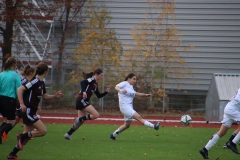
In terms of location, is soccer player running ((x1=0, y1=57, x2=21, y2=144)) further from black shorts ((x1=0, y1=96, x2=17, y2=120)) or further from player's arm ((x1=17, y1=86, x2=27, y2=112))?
player's arm ((x1=17, y1=86, x2=27, y2=112))

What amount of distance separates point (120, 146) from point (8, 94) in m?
2.92

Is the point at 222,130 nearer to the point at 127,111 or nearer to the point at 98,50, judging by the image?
the point at 127,111

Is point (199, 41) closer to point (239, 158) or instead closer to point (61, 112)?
point (61, 112)

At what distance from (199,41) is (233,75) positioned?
6833 millimetres

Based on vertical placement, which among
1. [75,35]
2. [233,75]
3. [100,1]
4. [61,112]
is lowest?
[61,112]

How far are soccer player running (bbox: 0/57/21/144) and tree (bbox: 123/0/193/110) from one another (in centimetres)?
1481

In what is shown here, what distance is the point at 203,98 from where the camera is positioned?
28.5 m

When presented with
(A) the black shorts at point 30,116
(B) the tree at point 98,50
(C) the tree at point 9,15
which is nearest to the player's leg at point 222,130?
(A) the black shorts at point 30,116

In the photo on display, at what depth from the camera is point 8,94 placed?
12.7m

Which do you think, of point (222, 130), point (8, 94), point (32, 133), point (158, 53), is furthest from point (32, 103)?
point (158, 53)

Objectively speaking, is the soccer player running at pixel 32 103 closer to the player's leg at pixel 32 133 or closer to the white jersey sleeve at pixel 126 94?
the player's leg at pixel 32 133

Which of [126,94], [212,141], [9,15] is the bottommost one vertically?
[212,141]

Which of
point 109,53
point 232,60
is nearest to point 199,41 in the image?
point 232,60

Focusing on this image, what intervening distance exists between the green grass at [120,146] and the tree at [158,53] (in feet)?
32.4
